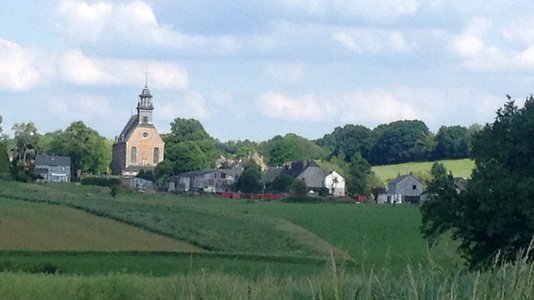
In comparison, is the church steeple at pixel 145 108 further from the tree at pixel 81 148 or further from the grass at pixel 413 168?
the grass at pixel 413 168

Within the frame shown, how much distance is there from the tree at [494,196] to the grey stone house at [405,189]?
9935 cm

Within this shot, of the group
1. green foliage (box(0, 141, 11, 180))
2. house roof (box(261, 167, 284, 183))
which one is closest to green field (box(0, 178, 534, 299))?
green foliage (box(0, 141, 11, 180))

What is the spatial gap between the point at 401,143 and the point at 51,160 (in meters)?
54.3

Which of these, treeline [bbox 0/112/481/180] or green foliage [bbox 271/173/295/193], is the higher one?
treeline [bbox 0/112/481/180]

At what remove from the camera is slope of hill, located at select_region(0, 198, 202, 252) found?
140 ft

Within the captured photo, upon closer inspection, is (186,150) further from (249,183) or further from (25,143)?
(249,183)

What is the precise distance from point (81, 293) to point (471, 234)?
14357 mm

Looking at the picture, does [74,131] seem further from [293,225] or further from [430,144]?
[293,225]

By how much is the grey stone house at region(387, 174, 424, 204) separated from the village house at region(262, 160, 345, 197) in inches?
326

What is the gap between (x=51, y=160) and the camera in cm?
14975

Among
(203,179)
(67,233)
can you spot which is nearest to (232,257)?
(67,233)

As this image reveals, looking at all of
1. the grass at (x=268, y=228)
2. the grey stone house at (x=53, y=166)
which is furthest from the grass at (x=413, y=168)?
the grass at (x=268, y=228)

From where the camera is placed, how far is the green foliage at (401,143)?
163m

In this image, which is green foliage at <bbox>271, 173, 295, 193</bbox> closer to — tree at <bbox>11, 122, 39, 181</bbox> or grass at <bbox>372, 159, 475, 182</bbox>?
grass at <bbox>372, 159, 475, 182</bbox>
